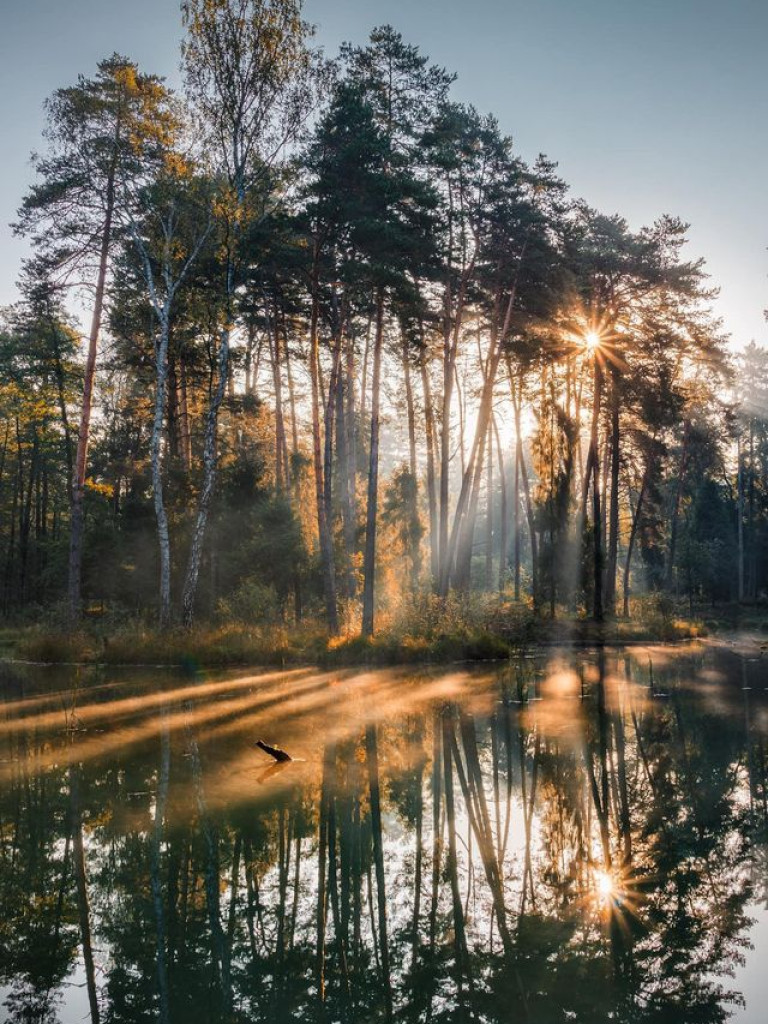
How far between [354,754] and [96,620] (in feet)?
55.5

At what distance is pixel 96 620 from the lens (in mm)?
24422

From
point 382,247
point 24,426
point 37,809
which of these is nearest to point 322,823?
point 37,809

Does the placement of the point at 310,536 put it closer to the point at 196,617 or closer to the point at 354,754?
the point at 196,617

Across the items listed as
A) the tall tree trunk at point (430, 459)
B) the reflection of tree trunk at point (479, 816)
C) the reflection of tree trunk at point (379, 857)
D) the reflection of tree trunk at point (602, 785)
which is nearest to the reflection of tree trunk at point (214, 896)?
the reflection of tree trunk at point (379, 857)

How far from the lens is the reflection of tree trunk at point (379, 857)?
429 centimetres

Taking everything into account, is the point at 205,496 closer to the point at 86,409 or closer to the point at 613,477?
the point at 86,409

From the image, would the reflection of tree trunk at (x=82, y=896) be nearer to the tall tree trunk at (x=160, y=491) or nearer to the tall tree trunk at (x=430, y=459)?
the tall tree trunk at (x=160, y=491)

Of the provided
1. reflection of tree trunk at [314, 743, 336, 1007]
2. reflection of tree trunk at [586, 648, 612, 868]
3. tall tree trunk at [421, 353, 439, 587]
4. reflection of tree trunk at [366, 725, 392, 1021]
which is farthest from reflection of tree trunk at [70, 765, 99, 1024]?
tall tree trunk at [421, 353, 439, 587]

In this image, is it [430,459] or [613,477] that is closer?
[613,477]

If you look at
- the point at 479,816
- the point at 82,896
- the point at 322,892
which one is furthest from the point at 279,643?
the point at 322,892

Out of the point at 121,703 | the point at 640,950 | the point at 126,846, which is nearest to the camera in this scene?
the point at 640,950

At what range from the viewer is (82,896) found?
18.0ft

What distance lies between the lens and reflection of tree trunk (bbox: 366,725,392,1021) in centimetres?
429

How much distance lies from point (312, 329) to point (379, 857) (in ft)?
57.9
